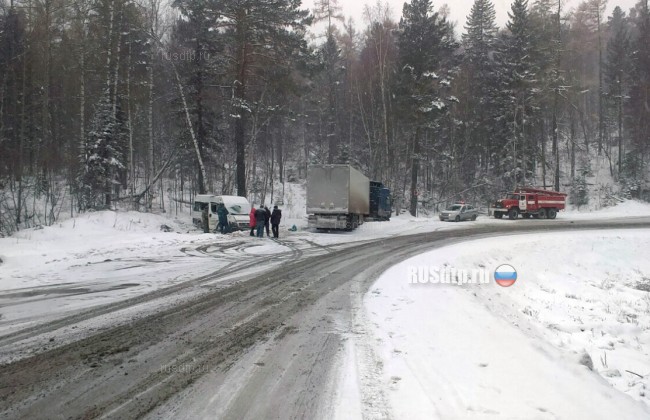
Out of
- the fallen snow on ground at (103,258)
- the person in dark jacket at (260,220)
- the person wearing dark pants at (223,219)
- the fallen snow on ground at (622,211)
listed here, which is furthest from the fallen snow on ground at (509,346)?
the fallen snow on ground at (622,211)

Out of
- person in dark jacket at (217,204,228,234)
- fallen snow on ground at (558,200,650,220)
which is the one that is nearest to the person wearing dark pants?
person in dark jacket at (217,204,228,234)

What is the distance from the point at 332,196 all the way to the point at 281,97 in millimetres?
9764

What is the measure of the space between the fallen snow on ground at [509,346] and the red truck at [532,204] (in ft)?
63.4

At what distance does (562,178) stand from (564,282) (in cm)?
3743

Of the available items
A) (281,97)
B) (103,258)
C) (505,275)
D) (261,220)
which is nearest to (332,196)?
(261,220)

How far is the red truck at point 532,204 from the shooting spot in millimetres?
32375

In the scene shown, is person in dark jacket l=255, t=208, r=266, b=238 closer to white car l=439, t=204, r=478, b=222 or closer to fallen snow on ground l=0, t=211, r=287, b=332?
fallen snow on ground l=0, t=211, r=287, b=332

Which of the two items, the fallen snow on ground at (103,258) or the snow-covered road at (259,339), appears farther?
the fallen snow on ground at (103,258)

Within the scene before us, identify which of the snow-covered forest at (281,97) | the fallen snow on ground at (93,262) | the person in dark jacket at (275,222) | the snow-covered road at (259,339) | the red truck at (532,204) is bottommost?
the snow-covered road at (259,339)

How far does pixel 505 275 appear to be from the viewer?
1309 centimetres

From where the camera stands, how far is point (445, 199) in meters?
40.8

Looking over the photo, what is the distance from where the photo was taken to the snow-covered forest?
2456cm

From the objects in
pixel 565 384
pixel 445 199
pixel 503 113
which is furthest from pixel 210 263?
pixel 503 113

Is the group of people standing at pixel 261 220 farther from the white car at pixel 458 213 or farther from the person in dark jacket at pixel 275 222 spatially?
the white car at pixel 458 213
